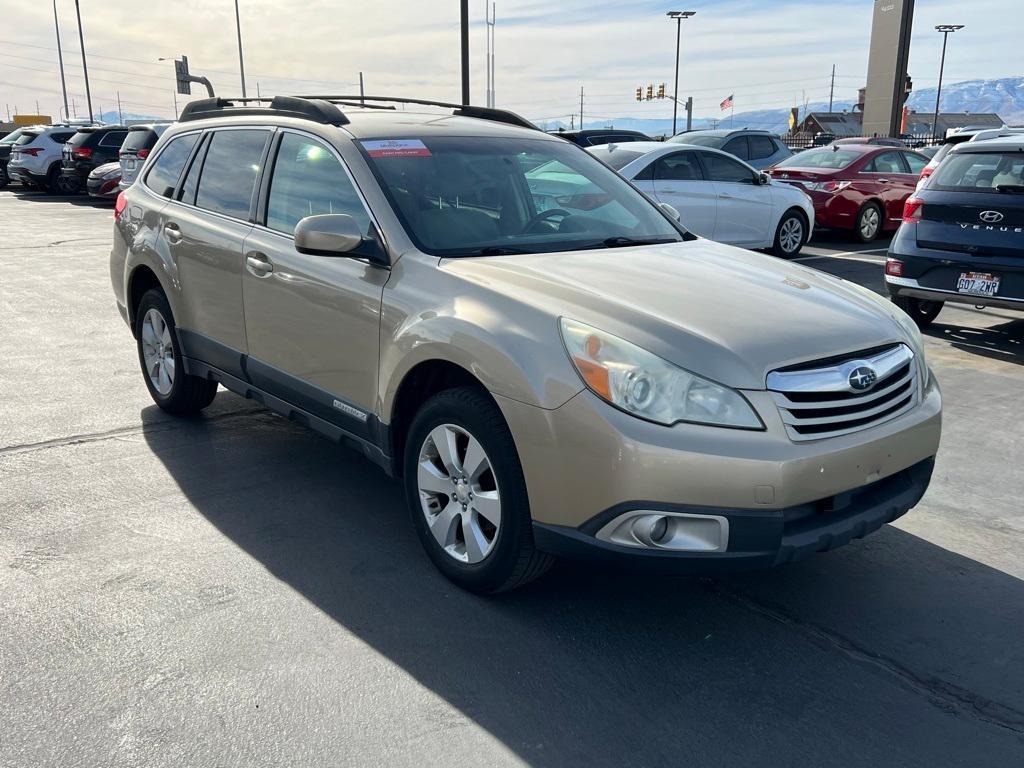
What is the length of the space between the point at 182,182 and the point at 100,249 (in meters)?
9.36

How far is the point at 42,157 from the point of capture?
2444cm

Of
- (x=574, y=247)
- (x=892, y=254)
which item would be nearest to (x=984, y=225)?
(x=892, y=254)

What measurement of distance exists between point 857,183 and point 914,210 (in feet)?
23.3

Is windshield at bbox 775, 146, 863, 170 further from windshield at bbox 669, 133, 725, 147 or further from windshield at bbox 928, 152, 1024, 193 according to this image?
windshield at bbox 928, 152, 1024, 193

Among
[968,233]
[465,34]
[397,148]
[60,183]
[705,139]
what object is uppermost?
[465,34]

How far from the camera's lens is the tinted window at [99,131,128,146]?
76.8 ft

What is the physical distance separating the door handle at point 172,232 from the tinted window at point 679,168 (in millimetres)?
7827

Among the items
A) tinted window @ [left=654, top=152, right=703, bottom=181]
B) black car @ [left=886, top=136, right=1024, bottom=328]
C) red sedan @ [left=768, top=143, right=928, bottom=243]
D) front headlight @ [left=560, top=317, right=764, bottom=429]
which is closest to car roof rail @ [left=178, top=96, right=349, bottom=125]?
front headlight @ [left=560, top=317, right=764, bottom=429]

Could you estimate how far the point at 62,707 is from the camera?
9.11 feet

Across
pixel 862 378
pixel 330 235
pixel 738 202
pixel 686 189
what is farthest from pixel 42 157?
pixel 862 378

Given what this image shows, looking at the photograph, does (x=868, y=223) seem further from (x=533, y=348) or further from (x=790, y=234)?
(x=533, y=348)

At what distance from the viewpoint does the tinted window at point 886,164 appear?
14.6 metres

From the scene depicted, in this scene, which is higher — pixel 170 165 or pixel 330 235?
pixel 170 165

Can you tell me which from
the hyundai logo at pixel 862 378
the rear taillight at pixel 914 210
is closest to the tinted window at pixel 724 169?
the rear taillight at pixel 914 210
